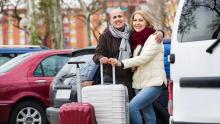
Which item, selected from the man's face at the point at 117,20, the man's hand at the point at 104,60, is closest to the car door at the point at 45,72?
the man's face at the point at 117,20

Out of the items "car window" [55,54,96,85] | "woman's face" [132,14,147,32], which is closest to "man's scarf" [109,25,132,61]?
"woman's face" [132,14,147,32]

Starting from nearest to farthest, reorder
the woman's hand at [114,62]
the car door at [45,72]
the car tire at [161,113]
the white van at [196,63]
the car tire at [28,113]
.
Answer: the white van at [196,63] < the woman's hand at [114,62] < the car tire at [161,113] < the car tire at [28,113] < the car door at [45,72]

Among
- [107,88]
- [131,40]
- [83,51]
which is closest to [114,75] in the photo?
[107,88]

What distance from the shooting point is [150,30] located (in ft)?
Answer: 24.5

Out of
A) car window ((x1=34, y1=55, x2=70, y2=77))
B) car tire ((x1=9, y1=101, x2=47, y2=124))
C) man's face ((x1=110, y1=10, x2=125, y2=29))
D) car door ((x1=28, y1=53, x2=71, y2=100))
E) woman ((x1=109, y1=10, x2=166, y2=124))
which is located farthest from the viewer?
car window ((x1=34, y1=55, x2=70, y2=77))

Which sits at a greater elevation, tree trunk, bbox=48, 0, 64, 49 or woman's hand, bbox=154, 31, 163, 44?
tree trunk, bbox=48, 0, 64, 49

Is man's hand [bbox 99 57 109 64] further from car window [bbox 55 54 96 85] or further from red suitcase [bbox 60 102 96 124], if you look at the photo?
car window [bbox 55 54 96 85]

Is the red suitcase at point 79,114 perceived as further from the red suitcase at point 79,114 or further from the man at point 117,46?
the man at point 117,46

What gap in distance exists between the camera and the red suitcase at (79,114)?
6797mm

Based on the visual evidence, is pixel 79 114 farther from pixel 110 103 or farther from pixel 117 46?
pixel 117 46

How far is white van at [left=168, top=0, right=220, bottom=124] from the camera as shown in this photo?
5547 millimetres

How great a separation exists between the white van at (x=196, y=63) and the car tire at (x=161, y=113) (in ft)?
7.27

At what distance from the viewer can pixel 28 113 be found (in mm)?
11516

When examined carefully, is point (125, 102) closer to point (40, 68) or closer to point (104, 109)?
point (104, 109)
